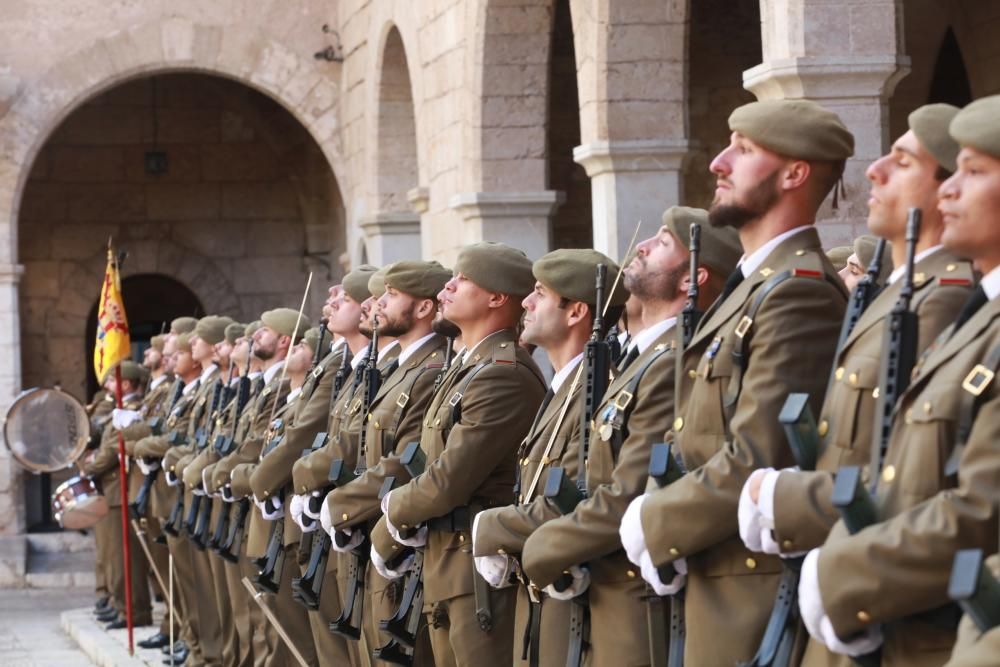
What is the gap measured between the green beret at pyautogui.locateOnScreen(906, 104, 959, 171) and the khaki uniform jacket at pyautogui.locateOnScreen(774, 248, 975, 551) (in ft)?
0.58

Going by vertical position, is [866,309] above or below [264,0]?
below

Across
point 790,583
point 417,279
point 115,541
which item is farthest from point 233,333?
point 790,583

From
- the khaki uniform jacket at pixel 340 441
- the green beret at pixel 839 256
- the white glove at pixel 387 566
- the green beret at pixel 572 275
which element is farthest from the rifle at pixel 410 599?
the green beret at pixel 839 256

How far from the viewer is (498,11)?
35.3 feet

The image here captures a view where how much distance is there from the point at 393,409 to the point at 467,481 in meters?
0.84

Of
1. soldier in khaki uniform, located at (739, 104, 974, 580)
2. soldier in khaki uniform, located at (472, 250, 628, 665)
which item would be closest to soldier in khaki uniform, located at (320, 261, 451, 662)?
soldier in khaki uniform, located at (472, 250, 628, 665)

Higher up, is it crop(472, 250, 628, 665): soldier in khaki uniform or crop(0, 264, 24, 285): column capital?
crop(0, 264, 24, 285): column capital

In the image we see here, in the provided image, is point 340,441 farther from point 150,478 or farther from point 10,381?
point 10,381

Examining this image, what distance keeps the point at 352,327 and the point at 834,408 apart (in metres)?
3.98

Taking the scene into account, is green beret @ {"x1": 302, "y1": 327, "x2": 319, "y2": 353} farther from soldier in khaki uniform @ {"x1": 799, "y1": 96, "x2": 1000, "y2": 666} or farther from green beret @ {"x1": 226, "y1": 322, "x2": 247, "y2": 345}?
soldier in khaki uniform @ {"x1": 799, "y1": 96, "x2": 1000, "y2": 666}

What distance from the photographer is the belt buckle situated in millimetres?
3012

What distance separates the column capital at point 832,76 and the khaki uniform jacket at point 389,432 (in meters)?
1.51

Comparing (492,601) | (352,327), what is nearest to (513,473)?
(492,601)

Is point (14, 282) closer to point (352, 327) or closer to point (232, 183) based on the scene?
point (232, 183)
